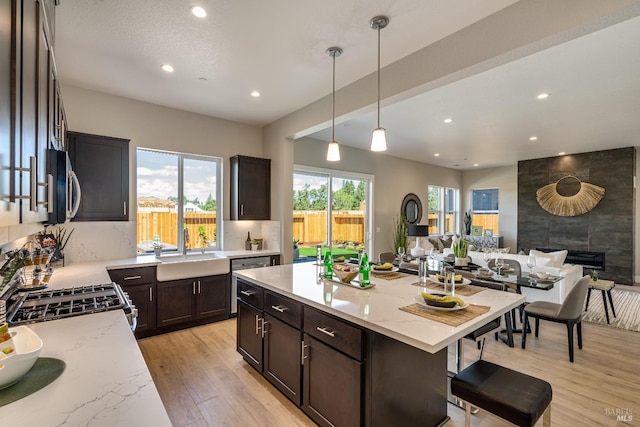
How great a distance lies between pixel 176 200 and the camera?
14.8 ft

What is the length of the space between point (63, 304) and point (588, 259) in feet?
31.7

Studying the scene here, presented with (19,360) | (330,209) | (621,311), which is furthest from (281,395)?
(621,311)

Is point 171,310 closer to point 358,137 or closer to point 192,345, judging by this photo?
point 192,345

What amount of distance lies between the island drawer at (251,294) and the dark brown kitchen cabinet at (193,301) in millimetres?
1252

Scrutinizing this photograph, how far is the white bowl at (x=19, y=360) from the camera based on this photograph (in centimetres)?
102

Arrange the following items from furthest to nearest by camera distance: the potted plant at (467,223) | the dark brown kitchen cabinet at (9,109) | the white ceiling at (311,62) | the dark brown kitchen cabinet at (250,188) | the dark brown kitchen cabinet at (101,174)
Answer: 1. the potted plant at (467,223)
2. the dark brown kitchen cabinet at (250,188)
3. the dark brown kitchen cabinet at (101,174)
4. the white ceiling at (311,62)
5. the dark brown kitchen cabinet at (9,109)

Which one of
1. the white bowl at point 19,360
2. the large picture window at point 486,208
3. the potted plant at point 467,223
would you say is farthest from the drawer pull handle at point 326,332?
the large picture window at point 486,208

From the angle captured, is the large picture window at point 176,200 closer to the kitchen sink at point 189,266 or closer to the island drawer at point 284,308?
the kitchen sink at point 189,266

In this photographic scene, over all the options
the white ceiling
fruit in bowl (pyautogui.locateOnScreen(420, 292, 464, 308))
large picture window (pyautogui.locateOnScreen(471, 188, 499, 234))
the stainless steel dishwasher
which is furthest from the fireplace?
fruit in bowl (pyautogui.locateOnScreen(420, 292, 464, 308))

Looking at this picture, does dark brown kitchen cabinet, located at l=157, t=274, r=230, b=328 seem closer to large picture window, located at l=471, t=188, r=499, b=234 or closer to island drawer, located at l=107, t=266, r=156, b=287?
island drawer, located at l=107, t=266, r=156, b=287

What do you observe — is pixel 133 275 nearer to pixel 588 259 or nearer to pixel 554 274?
pixel 554 274

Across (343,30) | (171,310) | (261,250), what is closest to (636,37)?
(343,30)

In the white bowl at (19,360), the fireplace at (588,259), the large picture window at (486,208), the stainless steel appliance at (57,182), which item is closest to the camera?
the white bowl at (19,360)

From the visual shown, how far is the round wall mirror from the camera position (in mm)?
8062
